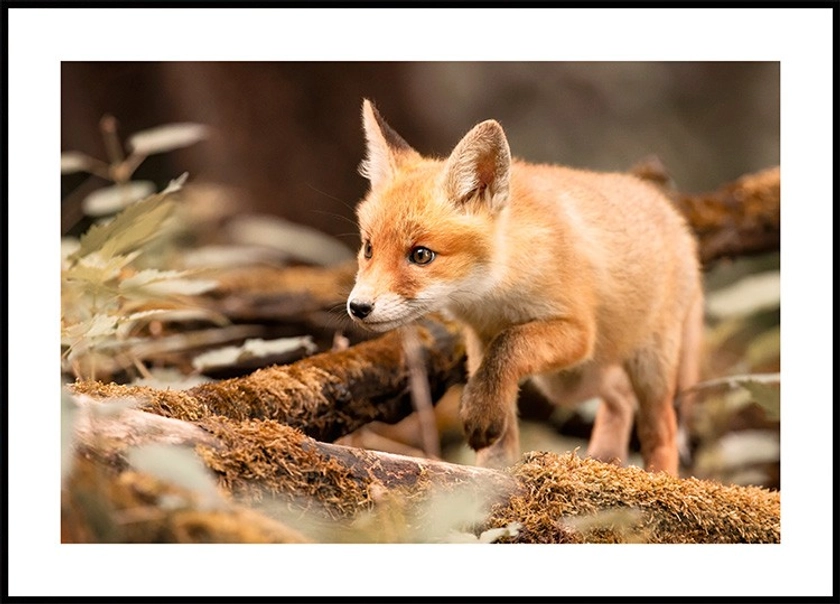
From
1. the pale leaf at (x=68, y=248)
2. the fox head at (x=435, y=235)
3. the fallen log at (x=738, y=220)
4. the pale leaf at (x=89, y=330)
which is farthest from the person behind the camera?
the fallen log at (x=738, y=220)

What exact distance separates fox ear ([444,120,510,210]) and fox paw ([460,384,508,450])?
0.88 metres

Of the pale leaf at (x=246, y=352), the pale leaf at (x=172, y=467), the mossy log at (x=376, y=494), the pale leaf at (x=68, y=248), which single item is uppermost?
the pale leaf at (x=68, y=248)

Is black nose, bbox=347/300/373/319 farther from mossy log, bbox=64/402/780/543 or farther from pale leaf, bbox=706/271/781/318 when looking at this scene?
pale leaf, bbox=706/271/781/318

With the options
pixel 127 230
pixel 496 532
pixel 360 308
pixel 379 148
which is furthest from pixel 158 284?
pixel 496 532

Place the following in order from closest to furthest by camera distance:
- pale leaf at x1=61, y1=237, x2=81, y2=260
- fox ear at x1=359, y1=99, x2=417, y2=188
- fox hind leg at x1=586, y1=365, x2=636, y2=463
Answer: pale leaf at x1=61, y1=237, x2=81, y2=260
fox ear at x1=359, y1=99, x2=417, y2=188
fox hind leg at x1=586, y1=365, x2=636, y2=463

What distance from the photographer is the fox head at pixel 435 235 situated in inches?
148

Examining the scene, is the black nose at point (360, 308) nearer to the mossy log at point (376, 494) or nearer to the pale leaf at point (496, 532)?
the mossy log at point (376, 494)

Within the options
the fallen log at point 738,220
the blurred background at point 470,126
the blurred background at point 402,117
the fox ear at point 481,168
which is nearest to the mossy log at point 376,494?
the fox ear at point 481,168

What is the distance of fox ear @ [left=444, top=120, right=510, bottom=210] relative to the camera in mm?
3775

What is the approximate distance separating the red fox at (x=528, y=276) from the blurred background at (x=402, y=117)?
4.21 feet

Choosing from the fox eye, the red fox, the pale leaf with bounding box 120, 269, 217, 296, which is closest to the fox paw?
the red fox

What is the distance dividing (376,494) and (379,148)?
179 cm

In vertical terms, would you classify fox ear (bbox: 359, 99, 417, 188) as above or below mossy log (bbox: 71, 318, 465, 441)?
above

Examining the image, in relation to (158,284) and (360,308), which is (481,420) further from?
(158,284)
